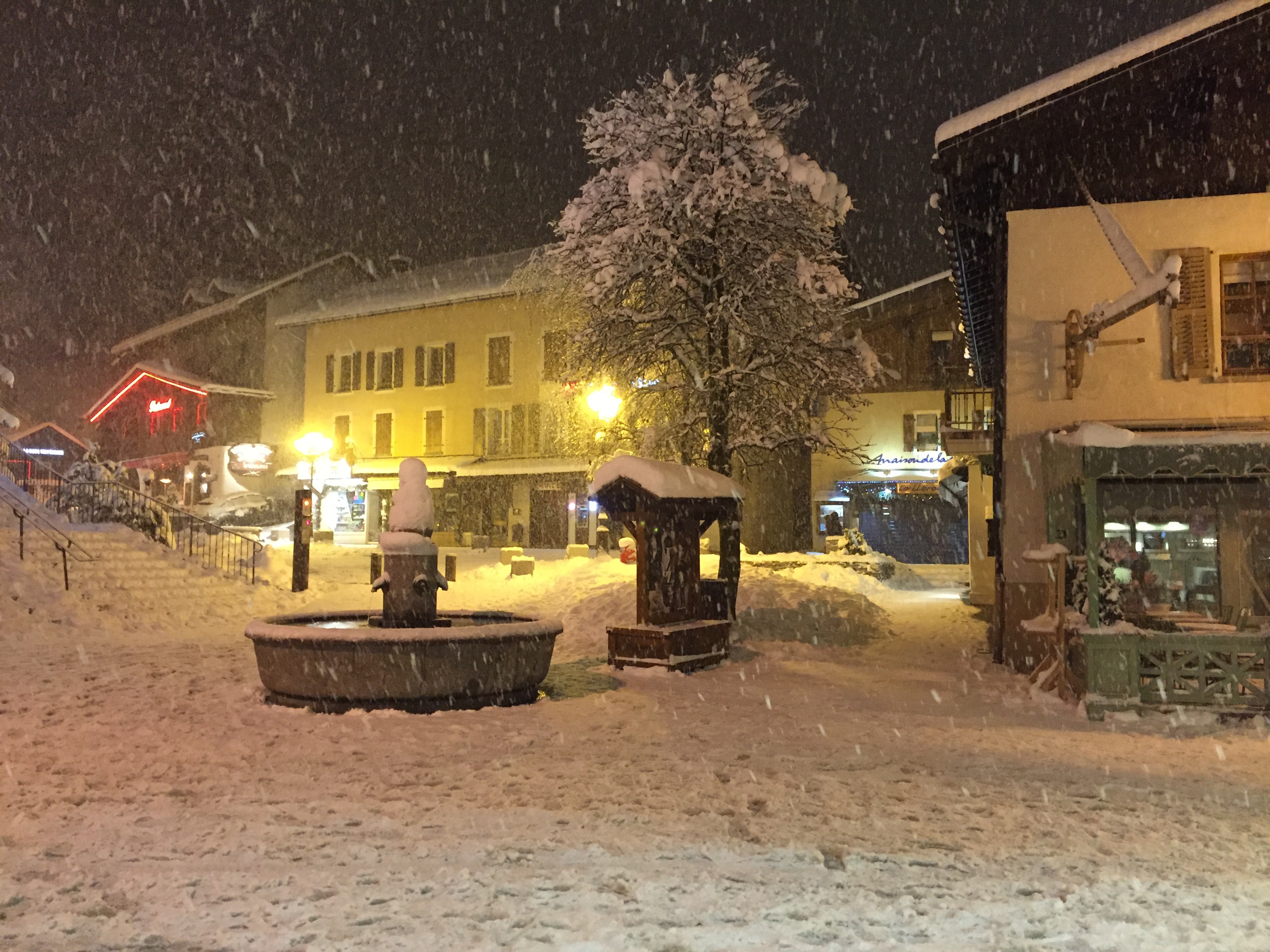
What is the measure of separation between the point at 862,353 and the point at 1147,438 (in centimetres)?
854

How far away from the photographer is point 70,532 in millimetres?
21469

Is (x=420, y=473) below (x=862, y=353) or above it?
below

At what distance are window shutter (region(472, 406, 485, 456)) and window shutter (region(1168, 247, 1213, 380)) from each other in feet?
113

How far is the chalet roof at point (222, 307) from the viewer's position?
169ft

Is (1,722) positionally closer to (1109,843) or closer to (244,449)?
(1109,843)

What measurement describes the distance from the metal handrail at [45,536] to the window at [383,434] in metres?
25.1

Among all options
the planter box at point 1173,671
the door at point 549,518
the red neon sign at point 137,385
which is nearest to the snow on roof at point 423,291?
→ the red neon sign at point 137,385

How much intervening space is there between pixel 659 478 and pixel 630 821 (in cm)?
791

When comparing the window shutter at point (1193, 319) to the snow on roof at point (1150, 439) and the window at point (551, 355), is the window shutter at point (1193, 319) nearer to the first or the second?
the snow on roof at point (1150, 439)

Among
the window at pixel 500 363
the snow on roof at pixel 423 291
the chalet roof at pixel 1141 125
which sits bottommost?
the chalet roof at pixel 1141 125

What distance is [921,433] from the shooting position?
132 feet

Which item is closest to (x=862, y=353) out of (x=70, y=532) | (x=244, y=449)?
(x=70, y=532)

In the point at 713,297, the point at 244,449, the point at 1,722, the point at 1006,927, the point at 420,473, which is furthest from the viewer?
the point at 244,449

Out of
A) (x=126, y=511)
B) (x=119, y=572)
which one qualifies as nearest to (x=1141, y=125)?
(x=119, y=572)
